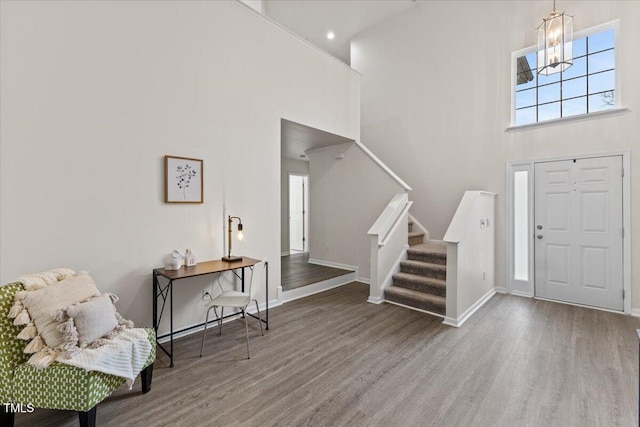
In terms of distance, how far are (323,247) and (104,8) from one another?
4.67 metres

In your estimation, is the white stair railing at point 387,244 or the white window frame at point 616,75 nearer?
the white window frame at point 616,75

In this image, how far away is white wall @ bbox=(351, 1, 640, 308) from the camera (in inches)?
149

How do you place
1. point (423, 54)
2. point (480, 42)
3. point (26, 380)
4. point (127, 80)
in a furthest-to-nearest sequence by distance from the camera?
point (423, 54), point (480, 42), point (127, 80), point (26, 380)

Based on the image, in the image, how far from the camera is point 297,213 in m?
7.84

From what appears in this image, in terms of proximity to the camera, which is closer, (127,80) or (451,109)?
(127,80)

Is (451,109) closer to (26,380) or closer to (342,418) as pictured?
(342,418)

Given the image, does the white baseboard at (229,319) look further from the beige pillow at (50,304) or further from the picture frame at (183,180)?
the picture frame at (183,180)

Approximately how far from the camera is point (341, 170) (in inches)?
221

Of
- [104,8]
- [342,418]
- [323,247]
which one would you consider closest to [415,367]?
[342,418]

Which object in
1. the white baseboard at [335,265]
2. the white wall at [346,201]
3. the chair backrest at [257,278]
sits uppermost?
the white wall at [346,201]

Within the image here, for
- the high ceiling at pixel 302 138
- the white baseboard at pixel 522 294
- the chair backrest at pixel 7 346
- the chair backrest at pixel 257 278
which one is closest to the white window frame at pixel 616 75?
the white baseboard at pixel 522 294

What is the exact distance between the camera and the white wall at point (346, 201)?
16.9ft

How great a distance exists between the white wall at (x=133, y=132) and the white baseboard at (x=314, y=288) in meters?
0.34

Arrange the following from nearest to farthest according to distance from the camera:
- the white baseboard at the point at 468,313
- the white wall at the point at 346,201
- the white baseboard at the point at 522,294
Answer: the white baseboard at the point at 468,313 → the white baseboard at the point at 522,294 → the white wall at the point at 346,201
